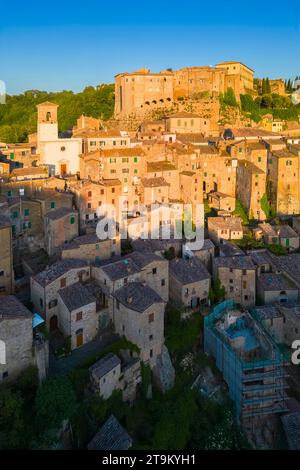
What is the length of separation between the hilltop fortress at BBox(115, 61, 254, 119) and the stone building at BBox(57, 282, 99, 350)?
1212 inches

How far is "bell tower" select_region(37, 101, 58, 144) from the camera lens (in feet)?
105

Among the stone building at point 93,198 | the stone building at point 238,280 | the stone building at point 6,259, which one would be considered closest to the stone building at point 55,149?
the stone building at point 93,198

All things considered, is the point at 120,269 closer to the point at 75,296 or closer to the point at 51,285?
the point at 75,296

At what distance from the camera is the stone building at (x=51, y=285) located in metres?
19.8

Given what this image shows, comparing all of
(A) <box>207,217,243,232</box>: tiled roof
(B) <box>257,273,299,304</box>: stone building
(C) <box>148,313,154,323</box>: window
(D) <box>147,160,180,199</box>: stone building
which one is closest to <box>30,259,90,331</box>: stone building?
(C) <box>148,313,154,323</box>: window

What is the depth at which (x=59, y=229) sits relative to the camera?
977 inches

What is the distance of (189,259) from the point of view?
2517 centimetres

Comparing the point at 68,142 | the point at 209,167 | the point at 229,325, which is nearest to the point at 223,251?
the point at 229,325

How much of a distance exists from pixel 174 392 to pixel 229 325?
451 cm

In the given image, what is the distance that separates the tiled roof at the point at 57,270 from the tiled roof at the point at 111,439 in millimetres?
6204

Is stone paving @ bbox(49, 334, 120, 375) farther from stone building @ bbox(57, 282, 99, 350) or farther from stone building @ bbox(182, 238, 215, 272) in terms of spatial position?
stone building @ bbox(182, 238, 215, 272)

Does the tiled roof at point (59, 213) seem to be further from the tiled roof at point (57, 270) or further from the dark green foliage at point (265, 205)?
the dark green foliage at point (265, 205)

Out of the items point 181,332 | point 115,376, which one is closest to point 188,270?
point 181,332
